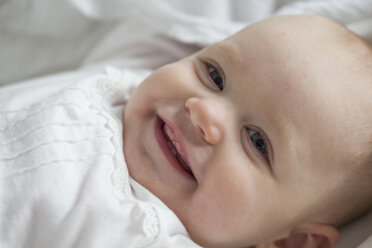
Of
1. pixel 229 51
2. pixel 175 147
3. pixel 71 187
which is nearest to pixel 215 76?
pixel 229 51

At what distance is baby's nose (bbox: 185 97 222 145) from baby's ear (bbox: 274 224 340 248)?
286mm

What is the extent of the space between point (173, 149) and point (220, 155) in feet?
0.40

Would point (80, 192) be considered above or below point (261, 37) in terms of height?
below

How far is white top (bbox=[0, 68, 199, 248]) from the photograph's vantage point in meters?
0.80

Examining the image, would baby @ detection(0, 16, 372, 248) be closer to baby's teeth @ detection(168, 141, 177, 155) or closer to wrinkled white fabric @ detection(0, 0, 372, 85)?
baby's teeth @ detection(168, 141, 177, 155)

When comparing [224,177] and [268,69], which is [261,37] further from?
[224,177]

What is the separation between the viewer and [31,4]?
1.43 meters

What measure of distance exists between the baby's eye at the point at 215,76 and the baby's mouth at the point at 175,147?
0.45 feet


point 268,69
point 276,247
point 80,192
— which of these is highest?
point 268,69

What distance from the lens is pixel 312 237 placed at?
39.3 inches

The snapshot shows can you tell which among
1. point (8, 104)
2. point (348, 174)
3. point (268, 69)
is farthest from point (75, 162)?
point (348, 174)

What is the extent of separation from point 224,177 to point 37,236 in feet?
1.15

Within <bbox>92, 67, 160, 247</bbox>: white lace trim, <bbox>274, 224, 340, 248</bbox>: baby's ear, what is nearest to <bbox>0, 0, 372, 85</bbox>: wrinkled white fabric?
<bbox>92, 67, 160, 247</bbox>: white lace trim

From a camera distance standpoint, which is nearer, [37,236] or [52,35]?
[37,236]
